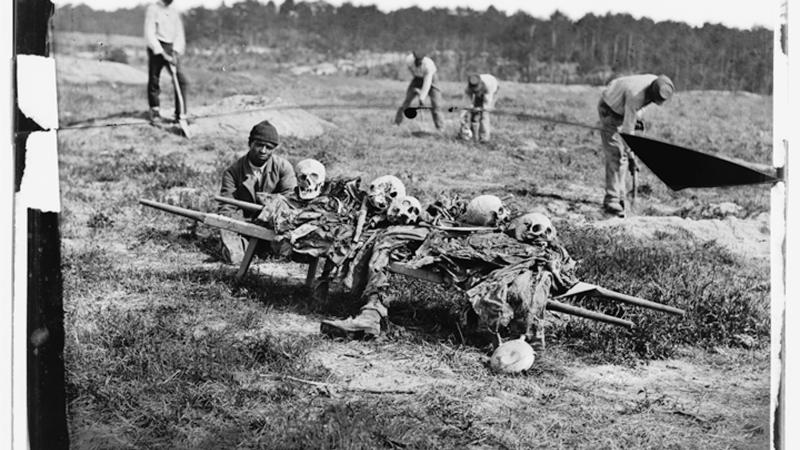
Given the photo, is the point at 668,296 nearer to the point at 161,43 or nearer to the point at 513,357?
the point at 513,357

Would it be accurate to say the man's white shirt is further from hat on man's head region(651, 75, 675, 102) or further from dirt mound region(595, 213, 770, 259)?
hat on man's head region(651, 75, 675, 102)

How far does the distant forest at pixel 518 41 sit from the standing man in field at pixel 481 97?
94 centimetres

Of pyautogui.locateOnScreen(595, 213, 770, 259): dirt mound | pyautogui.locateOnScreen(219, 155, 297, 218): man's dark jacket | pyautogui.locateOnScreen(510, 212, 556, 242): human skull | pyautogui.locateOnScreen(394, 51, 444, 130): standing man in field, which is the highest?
pyautogui.locateOnScreen(394, 51, 444, 130): standing man in field

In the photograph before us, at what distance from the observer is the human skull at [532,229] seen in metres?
5.77

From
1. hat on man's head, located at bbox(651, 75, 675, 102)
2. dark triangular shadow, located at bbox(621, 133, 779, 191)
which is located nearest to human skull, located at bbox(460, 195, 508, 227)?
dark triangular shadow, located at bbox(621, 133, 779, 191)

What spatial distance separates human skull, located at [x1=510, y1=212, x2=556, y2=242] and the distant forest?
10.1 feet

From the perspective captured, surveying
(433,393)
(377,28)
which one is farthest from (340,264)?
(377,28)

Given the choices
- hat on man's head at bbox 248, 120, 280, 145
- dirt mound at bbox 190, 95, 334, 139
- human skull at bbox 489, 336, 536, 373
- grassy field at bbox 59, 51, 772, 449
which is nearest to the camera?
grassy field at bbox 59, 51, 772, 449

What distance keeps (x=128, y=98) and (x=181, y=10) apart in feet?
33.8

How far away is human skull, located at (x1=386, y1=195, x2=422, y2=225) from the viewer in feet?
20.1

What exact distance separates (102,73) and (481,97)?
7.15 metres

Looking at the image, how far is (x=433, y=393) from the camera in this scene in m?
4.89

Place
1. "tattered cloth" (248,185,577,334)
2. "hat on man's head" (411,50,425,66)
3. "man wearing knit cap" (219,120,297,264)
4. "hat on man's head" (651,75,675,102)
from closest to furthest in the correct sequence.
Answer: "tattered cloth" (248,185,577,334) → "man wearing knit cap" (219,120,297,264) → "hat on man's head" (651,75,675,102) → "hat on man's head" (411,50,425,66)

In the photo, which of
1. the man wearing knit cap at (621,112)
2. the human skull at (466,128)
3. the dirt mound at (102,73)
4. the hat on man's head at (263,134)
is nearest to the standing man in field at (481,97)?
the human skull at (466,128)
